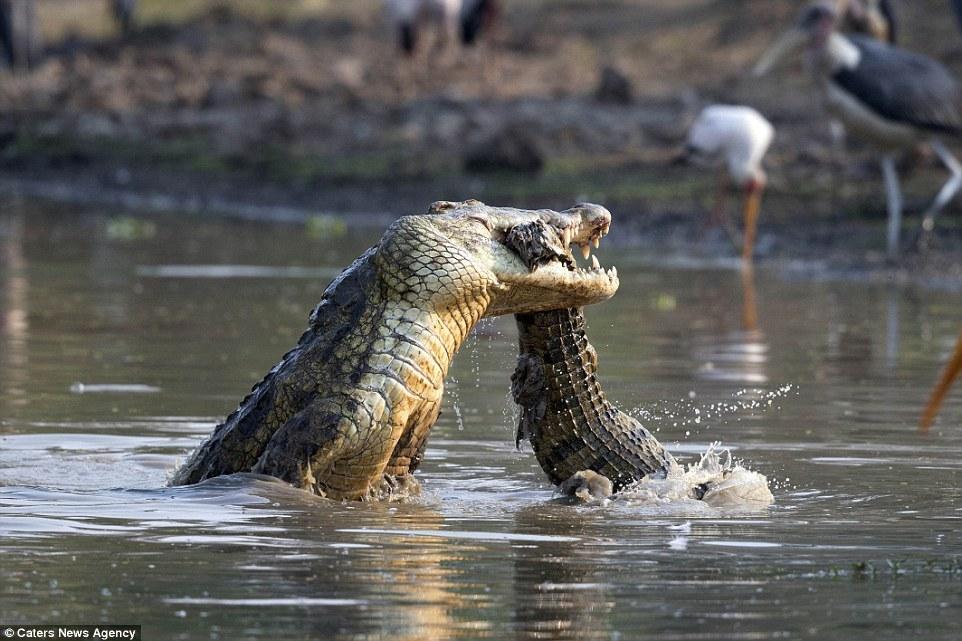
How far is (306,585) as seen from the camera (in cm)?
491

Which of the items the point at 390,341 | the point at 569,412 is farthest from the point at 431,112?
the point at 390,341

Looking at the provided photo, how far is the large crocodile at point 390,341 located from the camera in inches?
239

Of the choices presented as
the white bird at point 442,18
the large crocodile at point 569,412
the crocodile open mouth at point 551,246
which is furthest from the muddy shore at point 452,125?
the crocodile open mouth at point 551,246

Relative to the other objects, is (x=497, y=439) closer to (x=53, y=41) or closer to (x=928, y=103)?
(x=928, y=103)

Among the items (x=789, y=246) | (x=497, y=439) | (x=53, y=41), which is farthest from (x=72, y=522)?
(x=53, y=41)

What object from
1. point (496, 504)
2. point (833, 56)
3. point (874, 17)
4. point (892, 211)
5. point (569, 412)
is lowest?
point (892, 211)

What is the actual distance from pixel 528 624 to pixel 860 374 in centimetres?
590

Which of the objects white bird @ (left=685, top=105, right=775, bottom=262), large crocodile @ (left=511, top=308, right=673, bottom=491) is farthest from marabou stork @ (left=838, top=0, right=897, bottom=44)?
large crocodile @ (left=511, top=308, right=673, bottom=491)

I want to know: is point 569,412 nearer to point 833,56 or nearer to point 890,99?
point 890,99

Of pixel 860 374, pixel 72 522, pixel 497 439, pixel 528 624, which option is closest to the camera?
pixel 528 624

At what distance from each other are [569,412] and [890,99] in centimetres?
1085

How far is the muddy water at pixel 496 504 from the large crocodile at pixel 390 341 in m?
0.14

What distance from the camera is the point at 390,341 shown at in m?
6.11

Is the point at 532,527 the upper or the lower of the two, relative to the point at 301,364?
lower
